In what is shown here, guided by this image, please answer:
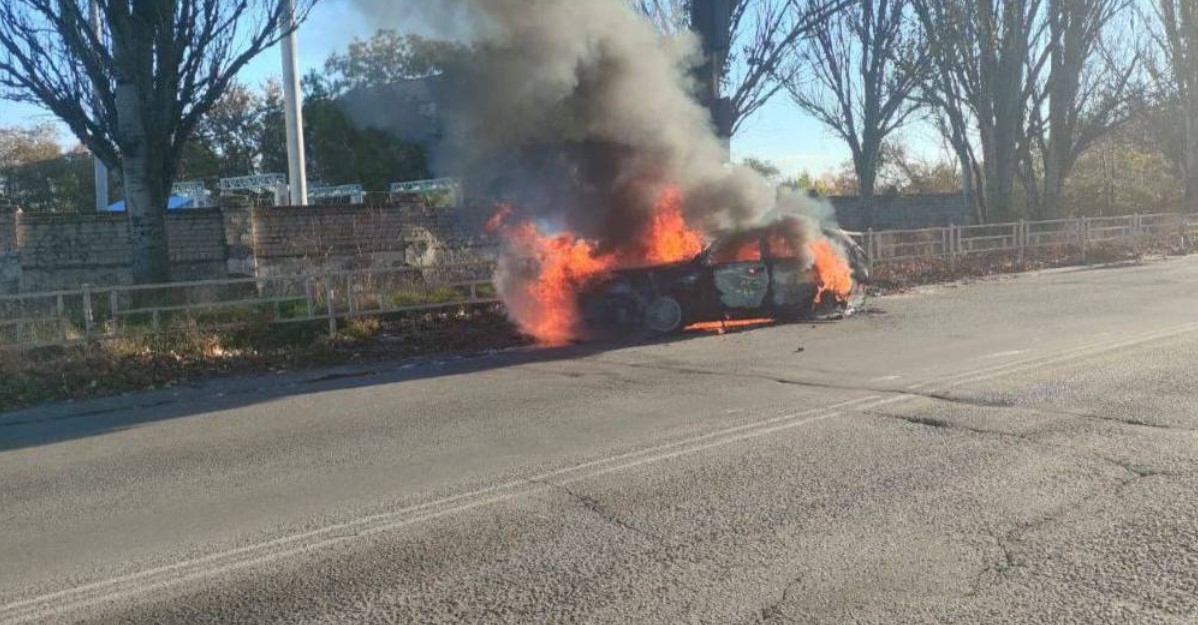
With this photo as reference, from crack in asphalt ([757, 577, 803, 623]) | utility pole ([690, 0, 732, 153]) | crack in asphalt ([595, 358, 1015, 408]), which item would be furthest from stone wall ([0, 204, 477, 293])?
crack in asphalt ([757, 577, 803, 623])

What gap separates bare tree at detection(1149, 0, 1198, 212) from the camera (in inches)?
1280

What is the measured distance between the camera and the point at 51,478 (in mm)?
5852

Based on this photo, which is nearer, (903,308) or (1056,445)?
(1056,445)

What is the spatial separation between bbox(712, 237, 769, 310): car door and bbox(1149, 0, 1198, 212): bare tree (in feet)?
93.4

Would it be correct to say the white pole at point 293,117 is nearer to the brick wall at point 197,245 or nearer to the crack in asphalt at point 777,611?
the brick wall at point 197,245

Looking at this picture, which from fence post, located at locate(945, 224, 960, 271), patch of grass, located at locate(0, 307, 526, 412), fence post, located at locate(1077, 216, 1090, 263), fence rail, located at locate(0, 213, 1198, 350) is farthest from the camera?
fence post, located at locate(1077, 216, 1090, 263)

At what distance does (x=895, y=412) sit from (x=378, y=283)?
351 inches

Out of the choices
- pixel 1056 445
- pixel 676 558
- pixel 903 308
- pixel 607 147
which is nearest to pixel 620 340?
pixel 607 147

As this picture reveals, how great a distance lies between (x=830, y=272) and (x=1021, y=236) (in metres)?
12.7

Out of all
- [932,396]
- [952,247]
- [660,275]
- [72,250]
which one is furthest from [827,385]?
[952,247]

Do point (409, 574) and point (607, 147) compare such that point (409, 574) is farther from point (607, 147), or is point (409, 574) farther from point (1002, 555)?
point (607, 147)

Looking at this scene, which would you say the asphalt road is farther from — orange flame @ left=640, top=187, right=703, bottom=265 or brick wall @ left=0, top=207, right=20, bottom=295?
→ brick wall @ left=0, top=207, right=20, bottom=295

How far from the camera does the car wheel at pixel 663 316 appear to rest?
1205 cm

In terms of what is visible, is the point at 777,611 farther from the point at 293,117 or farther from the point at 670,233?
the point at 293,117
